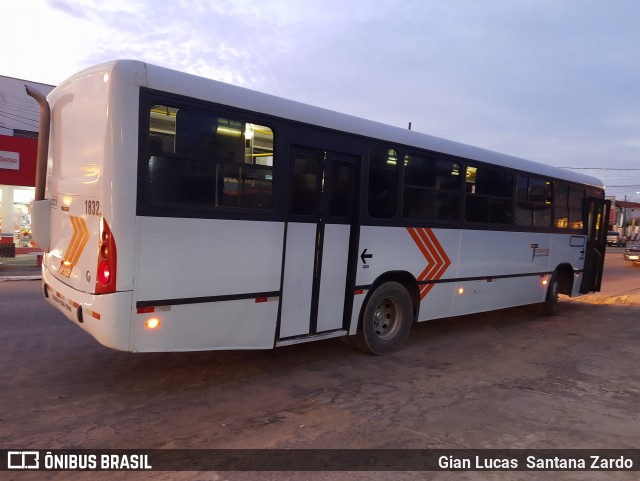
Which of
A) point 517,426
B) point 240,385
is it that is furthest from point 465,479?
point 240,385

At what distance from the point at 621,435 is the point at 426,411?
1665 millimetres

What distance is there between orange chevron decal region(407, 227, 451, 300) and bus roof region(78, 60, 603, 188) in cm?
122

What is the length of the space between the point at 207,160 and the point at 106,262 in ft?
4.27

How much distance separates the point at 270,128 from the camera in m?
5.24

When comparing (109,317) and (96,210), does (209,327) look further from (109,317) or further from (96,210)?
(96,210)

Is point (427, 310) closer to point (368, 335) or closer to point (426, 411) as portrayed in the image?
point (368, 335)

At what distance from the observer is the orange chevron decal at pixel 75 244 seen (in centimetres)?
461

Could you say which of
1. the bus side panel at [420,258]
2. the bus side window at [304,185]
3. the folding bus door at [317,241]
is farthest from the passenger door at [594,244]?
the bus side window at [304,185]

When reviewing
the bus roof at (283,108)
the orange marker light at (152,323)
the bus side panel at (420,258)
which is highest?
the bus roof at (283,108)

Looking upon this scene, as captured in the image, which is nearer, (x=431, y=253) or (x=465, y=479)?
(x=465, y=479)

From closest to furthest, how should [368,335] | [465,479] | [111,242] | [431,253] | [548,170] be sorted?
[465,479] < [111,242] < [368,335] < [431,253] < [548,170]

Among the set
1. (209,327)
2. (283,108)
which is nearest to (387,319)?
(209,327)

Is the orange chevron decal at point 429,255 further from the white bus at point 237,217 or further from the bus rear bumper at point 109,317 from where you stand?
the bus rear bumper at point 109,317

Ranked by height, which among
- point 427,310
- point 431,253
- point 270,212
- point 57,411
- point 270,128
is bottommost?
point 57,411
